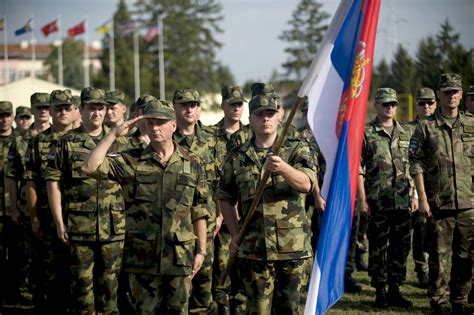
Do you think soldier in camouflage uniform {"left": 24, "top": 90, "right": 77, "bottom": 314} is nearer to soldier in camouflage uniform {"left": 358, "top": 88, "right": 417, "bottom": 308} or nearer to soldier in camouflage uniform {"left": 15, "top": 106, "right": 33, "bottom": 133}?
soldier in camouflage uniform {"left": 358, "top": 88, "right": 417, "bottom": 308}

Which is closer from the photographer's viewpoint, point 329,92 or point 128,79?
point 329,92

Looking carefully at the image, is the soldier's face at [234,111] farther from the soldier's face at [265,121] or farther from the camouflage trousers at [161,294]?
the camouflage trousers at [161,294]

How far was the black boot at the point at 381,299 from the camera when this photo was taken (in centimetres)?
1081

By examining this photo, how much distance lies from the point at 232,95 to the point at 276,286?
12.5 ft

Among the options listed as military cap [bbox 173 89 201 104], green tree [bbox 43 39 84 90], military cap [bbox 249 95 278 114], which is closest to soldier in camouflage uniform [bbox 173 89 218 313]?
military cap [bbox 173 89 201 104]

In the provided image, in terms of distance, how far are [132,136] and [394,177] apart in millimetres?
3421

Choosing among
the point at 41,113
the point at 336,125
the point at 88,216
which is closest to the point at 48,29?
the point at 41,113

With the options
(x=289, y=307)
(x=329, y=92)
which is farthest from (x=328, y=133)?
(x=289, y=307)

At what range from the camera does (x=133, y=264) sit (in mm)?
7172

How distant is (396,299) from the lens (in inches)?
428

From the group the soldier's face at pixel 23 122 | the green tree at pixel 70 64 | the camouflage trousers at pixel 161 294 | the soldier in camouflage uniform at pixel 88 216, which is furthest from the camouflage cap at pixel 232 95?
the green tree at pixel 70 64

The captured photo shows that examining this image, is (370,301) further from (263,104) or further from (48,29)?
(48,29)

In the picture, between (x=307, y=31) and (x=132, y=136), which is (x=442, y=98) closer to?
(x=132, y=136)

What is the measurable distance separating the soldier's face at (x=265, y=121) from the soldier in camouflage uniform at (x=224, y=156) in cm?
188
